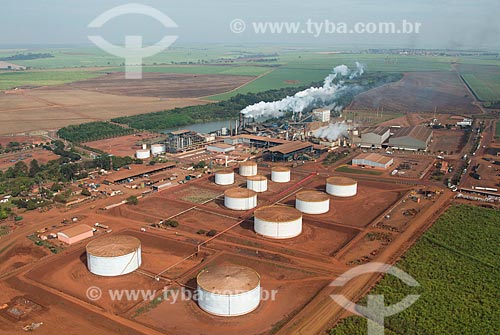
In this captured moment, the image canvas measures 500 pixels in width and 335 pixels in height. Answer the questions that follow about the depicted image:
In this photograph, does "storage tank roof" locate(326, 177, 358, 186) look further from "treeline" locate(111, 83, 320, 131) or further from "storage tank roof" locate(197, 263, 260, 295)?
"treeline" locate(111, 83, 320, 131)

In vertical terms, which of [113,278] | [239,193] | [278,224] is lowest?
[113,278]

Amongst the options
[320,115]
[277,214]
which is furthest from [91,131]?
[277,214]

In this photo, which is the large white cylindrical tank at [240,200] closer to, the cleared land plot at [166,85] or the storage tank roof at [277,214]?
the storage tank roof at [277,214]

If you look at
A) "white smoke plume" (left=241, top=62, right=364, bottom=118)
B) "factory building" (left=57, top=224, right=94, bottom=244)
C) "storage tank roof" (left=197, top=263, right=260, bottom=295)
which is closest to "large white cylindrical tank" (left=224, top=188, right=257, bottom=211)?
"factory building" (left=57, top=224, right=94, bottom=244)

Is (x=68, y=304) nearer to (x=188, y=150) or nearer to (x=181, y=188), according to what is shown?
(x=181, y=188)

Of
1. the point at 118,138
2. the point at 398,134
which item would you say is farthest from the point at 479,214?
the point at 118,138

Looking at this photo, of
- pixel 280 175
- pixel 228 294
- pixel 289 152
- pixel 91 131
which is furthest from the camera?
pixel 91 131

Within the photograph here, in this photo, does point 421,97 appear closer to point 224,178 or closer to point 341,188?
point 341,188
